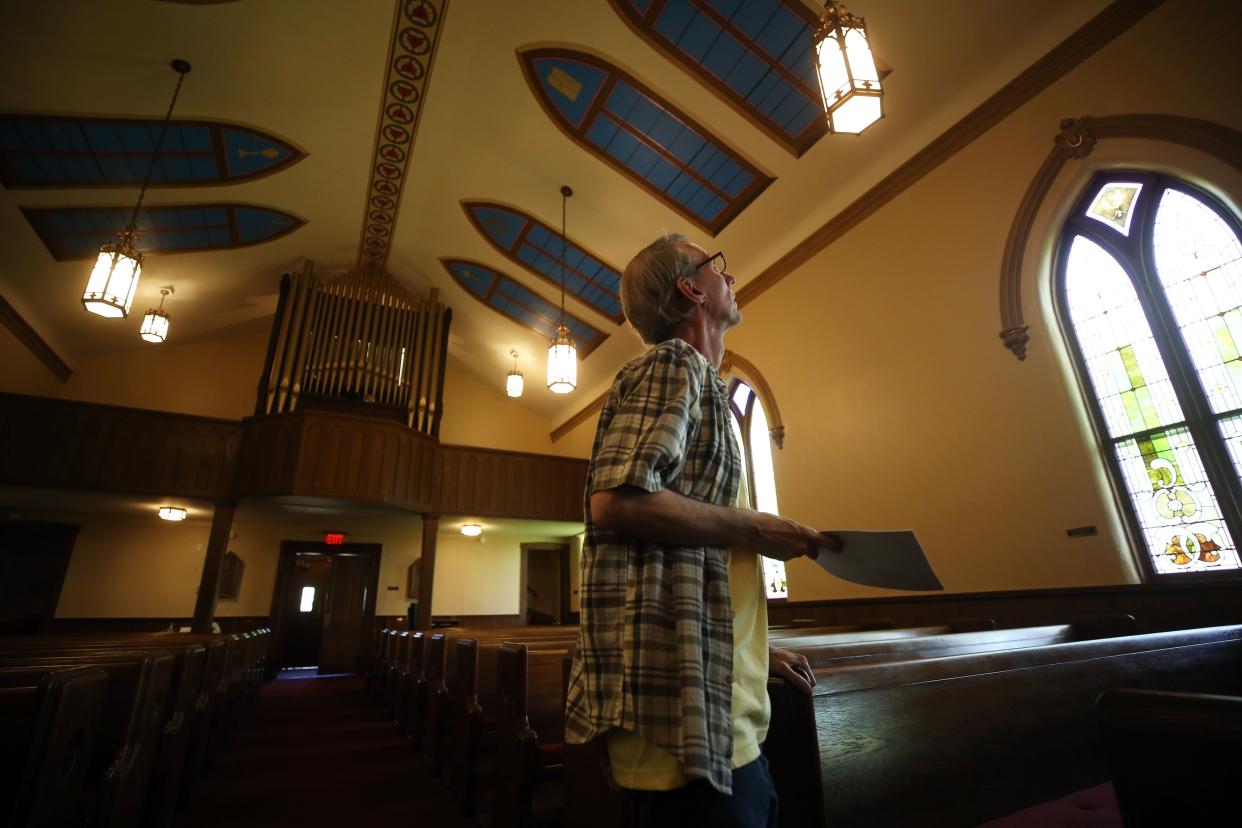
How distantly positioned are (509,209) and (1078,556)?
660cm

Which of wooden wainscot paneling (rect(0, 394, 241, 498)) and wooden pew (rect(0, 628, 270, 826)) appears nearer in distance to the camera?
wooden pew (rect(0, 628, 270, 826))

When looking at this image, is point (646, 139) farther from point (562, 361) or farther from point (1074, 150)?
point (1074, 150)

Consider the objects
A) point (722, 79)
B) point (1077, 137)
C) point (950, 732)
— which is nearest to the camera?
point (950, 732)

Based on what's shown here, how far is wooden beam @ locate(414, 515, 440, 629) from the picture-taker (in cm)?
805

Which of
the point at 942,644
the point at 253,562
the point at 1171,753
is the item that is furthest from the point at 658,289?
the point at 253,562

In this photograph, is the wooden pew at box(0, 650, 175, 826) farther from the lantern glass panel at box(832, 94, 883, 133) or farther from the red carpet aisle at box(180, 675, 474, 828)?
the lantern glass panel at box(832, 94, 883, 133)

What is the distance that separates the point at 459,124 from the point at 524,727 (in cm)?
621

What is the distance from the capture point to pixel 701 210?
20.4 feet

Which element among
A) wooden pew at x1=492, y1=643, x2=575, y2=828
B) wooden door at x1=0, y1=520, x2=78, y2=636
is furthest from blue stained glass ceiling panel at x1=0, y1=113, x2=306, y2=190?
wooden pew at x1=492, y1=643, x2=575, y2=828

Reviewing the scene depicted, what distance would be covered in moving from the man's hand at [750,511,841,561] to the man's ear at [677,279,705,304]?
1.34ft

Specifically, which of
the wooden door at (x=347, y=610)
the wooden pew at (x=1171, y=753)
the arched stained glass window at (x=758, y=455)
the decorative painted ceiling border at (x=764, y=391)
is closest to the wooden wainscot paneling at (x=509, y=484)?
the wooden door at (x=347, y=610)

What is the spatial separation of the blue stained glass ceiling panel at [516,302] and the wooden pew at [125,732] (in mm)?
7072

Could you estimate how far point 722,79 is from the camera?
16.2ft

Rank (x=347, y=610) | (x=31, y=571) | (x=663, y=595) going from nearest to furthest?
(x=663, y=595)
(x=31, y=571)
(x=347, y=610)
